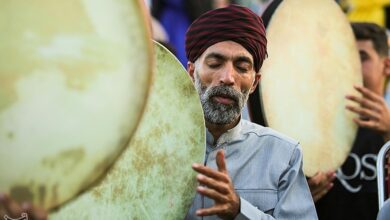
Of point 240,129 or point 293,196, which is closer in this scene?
point 293,196

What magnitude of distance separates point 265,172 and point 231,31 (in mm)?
508

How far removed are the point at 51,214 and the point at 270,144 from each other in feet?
3.20

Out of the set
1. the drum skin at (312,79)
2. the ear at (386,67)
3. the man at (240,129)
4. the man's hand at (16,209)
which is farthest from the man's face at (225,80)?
the ear at (386,67)

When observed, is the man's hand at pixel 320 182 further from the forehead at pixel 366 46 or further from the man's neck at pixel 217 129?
the forehead at pixel 366 46

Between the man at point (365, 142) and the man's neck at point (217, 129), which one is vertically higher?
the man's neck at point (217, 129)

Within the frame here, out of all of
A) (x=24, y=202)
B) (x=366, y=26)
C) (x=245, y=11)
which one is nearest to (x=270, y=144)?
(x=245, y=11)

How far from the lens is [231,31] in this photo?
346 centimetres

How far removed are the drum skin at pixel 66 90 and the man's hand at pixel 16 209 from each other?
26 millimetres

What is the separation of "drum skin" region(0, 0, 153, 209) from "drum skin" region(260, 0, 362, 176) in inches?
49.8

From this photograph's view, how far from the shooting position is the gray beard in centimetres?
342

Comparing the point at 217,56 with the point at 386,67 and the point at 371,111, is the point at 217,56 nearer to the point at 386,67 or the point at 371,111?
the point at 371,111

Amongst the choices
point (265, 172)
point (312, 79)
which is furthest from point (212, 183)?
point (312, 79)

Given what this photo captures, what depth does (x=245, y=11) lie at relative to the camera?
3.53m

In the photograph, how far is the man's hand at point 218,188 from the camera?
296cm
